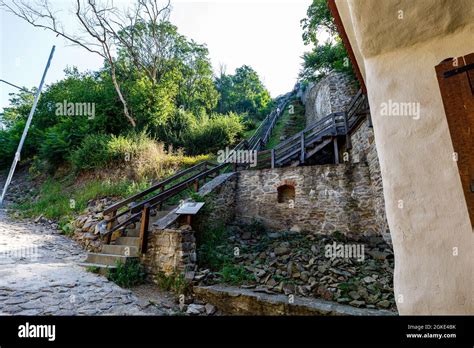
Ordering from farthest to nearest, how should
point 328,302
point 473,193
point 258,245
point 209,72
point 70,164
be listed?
point 209,72 < point 70,164 < point 258,245 < point 328,302 < point 473,193

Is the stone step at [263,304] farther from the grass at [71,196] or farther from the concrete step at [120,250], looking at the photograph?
the grass at [71,196]

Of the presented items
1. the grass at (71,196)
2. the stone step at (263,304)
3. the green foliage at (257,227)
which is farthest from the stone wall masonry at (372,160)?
the grass at (71,196)

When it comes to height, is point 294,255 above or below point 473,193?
below

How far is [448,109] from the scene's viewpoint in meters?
1.40

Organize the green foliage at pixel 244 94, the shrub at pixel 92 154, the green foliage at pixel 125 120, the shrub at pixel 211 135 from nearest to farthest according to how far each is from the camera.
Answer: the shrub at pixel 92 154, the green foliage at pixel 125 120, the shrub at pixel 211 135, the green foliage at pixel 244 94

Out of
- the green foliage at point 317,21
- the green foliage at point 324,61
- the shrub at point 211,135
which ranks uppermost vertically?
the green foliage at point 317,21

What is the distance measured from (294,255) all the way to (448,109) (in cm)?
436

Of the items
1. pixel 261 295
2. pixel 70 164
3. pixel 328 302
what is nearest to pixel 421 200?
pixel 328 302

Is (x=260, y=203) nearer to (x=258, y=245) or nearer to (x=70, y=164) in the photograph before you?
(x=258, y=245)

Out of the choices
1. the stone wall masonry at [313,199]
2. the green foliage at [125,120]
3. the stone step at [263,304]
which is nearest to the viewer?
the stone step at [263,304]

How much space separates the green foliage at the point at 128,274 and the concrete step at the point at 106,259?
0.08 meters

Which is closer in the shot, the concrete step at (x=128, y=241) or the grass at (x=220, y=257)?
the grass at (x=220, y=257)

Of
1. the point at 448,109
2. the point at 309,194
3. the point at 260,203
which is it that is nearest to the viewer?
the point at 448,109

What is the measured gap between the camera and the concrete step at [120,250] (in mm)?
4777
